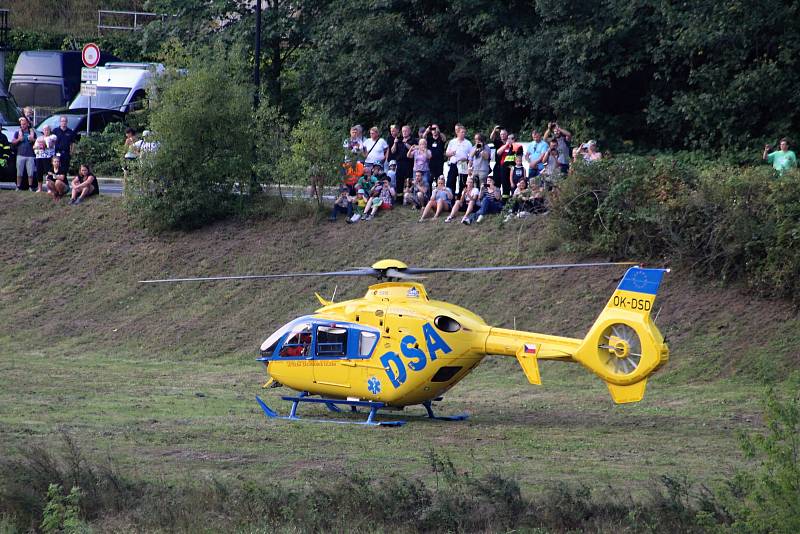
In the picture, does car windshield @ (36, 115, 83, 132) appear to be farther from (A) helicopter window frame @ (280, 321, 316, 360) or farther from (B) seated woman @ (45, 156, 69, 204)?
(A) helicopter window frame @ (280, 321, 316, 360)

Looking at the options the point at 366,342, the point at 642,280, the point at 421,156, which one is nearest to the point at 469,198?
the point at 421,156

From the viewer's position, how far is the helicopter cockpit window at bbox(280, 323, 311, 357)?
782 inches

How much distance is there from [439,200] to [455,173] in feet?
2.61

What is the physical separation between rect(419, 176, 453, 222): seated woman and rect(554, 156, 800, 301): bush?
3763 millimetres

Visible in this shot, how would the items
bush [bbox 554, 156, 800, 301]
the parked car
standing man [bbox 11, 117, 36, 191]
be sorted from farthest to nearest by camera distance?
the parked car
standing man [bbox 11, 117, 36, 191]
bush [bbox 554, 156, 800, 301]

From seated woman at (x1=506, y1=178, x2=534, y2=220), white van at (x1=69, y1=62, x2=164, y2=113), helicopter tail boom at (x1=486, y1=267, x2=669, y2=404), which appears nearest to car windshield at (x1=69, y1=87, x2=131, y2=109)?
white van at (x1=69, y1=62, x2=164, y2=113)

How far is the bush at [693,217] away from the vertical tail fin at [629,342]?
271 inches

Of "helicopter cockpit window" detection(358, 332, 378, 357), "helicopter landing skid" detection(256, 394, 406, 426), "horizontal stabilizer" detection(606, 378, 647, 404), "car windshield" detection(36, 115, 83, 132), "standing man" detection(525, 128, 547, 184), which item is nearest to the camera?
"horizontal stabilizer" detection(606, 378, 647, 404)

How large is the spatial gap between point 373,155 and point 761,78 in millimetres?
10586

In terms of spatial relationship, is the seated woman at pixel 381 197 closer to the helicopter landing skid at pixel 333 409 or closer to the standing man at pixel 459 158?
the standing man at pixel 459 158

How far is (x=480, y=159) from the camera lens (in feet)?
95.3

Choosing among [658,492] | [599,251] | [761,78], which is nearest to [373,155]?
[599,251]

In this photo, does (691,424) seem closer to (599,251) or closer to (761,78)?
(599,251)

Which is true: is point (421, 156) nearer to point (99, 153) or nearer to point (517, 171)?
point (517, 171)
